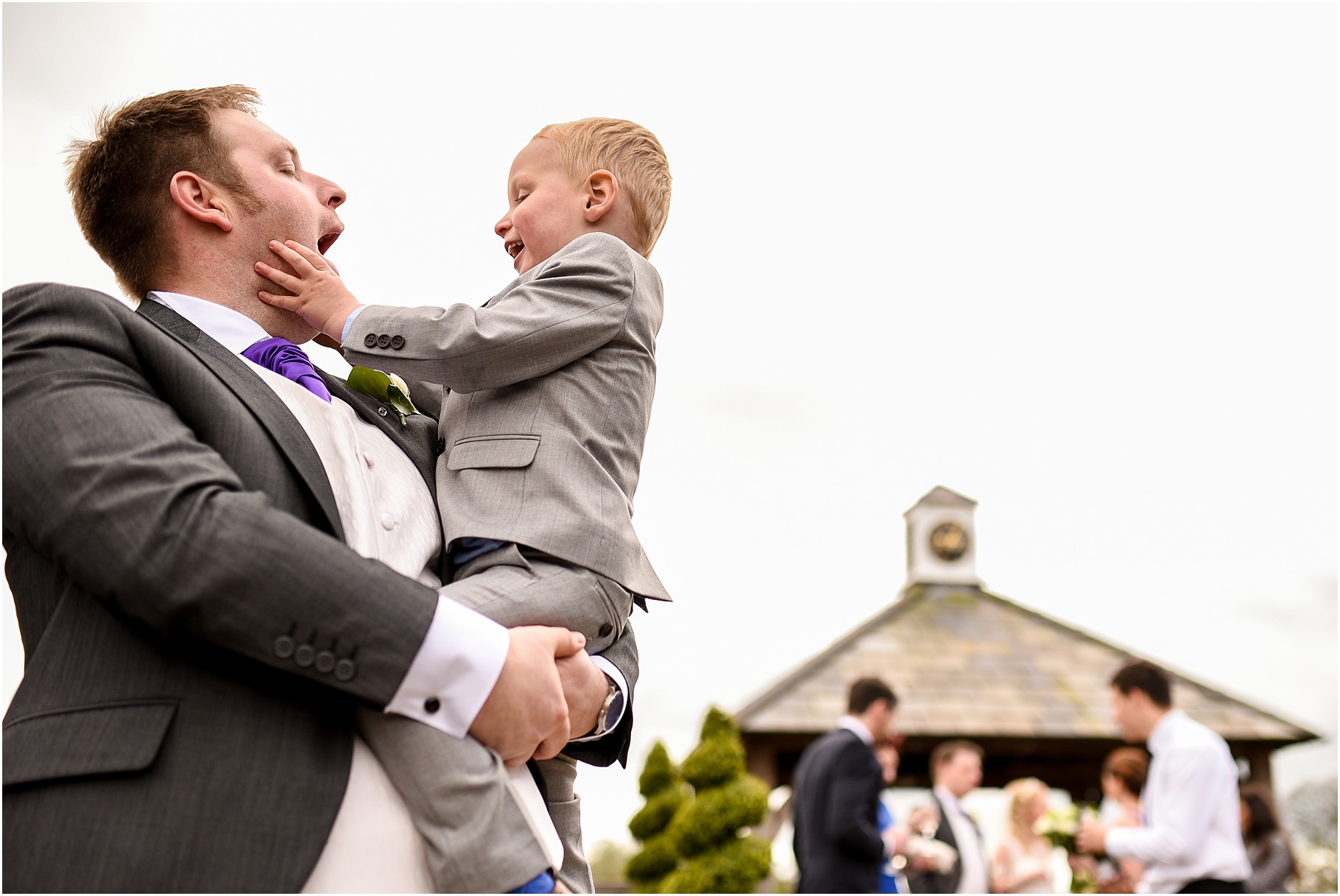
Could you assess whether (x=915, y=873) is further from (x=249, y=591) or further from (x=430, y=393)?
(x=249, y=591)

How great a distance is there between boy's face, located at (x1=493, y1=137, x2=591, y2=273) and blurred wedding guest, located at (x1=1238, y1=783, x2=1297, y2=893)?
7.92 m

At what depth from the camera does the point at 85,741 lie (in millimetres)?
1463

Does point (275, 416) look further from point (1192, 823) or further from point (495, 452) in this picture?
point (1192, 823)

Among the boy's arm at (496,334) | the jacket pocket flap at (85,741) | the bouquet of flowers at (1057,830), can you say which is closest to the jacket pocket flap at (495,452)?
the boy's arm at (496,334)

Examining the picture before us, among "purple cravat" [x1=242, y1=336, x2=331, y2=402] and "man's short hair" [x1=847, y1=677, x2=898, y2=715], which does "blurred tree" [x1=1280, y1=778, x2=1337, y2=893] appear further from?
"purple cravat" [x1=242, y1=336, x2=331, y2=402]

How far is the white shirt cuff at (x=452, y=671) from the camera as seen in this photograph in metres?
1.54

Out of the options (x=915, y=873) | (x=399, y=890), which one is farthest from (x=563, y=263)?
(x=915, y=873)

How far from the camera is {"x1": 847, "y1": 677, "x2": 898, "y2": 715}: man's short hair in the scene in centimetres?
743

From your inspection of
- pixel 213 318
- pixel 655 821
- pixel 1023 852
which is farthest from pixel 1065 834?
pixel 213 318

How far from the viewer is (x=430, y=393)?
2.61m

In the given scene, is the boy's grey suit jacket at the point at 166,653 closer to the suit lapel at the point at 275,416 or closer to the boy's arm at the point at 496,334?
the suit lapel at the point at 275,416

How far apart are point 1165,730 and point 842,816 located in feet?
6.39

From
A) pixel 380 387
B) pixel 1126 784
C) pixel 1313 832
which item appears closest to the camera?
pixel 380 387

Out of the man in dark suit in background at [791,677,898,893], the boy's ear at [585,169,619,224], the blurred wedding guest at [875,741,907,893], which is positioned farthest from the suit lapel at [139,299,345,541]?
the blurred wedding guest at [875,741,907,893]
